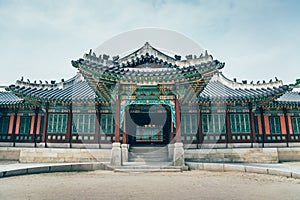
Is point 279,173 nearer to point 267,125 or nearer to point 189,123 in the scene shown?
point 189,123

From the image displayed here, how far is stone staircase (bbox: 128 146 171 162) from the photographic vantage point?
1427 centimetres

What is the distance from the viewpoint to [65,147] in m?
16.6

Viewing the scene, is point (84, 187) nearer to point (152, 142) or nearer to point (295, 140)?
point (152, 142)

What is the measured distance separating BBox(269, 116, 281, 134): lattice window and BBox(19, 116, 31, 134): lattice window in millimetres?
20366

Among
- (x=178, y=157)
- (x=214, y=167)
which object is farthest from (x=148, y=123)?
(x=214, y=167)

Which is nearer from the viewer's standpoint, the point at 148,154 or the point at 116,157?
the point at 116,157

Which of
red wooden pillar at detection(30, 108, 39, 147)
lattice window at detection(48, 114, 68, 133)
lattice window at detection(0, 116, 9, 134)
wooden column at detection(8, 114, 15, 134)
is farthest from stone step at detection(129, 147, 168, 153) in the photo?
lattice window at detection(0, 116, 9, 134)

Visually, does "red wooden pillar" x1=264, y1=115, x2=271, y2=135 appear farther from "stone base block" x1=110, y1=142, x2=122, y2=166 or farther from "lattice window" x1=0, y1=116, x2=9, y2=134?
"lattice window" x1=0, y1=116, x2=9, y2=134

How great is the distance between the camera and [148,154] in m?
15.3

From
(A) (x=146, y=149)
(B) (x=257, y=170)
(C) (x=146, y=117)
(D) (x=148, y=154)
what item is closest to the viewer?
(B) (x=257, y=170)

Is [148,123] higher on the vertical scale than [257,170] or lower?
higher

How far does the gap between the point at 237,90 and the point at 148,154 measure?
31.6 ft

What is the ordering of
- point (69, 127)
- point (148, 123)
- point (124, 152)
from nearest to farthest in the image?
point (124, 152) < point (69, 127) < point (148, 123)

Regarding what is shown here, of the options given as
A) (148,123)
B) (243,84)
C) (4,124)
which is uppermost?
(243,84)
